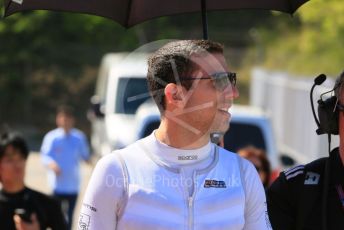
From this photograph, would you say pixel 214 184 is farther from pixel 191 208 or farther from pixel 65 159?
pixel 65 159

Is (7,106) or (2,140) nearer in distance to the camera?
(2,140)

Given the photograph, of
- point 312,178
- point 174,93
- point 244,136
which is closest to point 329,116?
point 312,178

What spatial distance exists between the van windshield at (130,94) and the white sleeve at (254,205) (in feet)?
17.3

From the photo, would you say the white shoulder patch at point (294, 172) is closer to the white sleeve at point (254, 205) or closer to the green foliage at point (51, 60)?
the white sleeve at point (254, 205)

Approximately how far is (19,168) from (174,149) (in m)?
2.78

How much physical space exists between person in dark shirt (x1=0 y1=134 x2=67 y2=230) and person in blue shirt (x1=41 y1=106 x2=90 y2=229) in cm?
561

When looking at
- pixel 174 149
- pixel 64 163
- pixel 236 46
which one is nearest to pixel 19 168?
pixel 174 149

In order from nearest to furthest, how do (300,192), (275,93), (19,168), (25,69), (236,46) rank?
(300,192)
(19,168)
(275,93)
(25,69)
(236,46)

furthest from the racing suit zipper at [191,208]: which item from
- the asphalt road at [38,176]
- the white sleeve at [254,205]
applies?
the asphalt road at [38,176]

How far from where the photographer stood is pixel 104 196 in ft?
9.68

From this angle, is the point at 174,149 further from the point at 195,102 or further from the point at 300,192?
the point at 300,192

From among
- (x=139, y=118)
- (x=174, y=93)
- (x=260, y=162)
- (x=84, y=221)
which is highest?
(x=174, y=93)

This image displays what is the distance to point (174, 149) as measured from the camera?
3.06 meters

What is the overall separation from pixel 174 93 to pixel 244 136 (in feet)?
21.7
